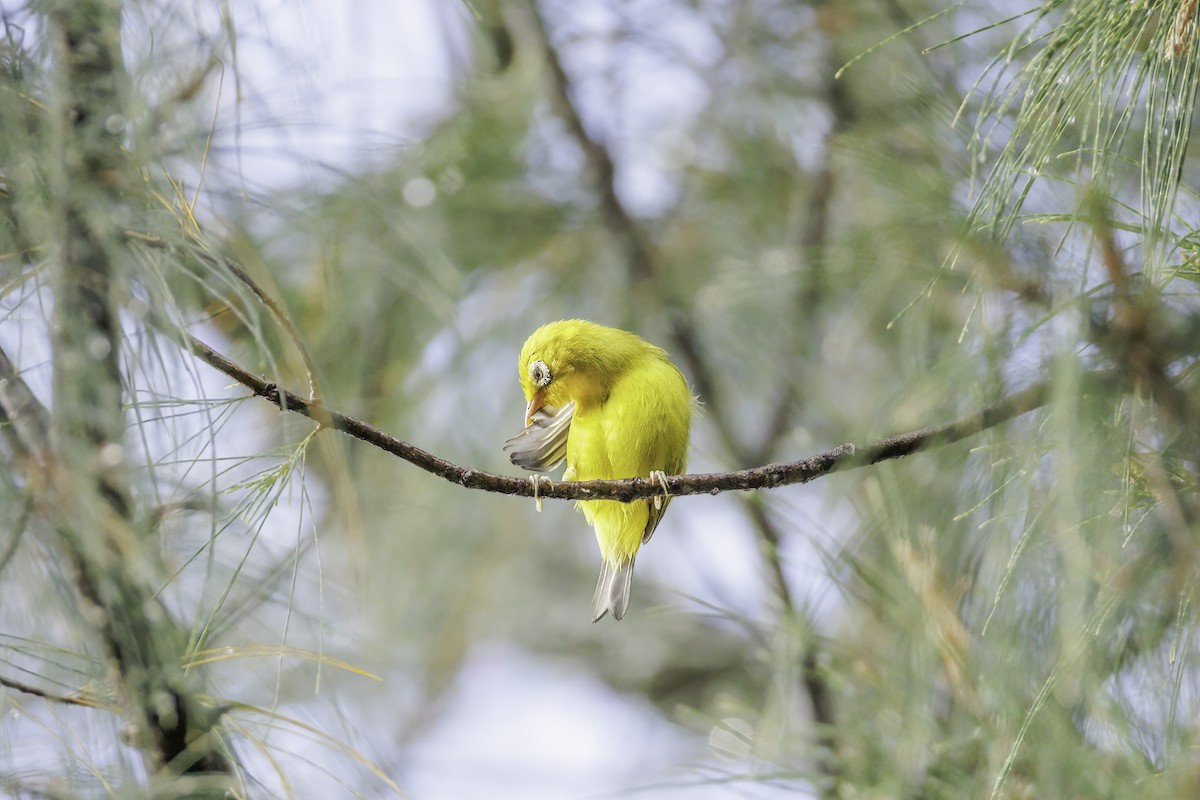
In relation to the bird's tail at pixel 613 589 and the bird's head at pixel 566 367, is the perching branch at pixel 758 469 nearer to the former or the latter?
the bird's head at pixel 566 367

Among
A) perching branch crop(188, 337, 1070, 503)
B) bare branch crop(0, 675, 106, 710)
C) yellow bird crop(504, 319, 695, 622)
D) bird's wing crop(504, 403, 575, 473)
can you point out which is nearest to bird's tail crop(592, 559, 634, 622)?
yellow bird crop(504, 319, 695, 622)

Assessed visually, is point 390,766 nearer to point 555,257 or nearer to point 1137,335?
point 1137,335

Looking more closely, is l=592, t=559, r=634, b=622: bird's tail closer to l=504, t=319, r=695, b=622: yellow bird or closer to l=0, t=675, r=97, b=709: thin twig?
l=504, t=319, r=695, b=622: yellow bird

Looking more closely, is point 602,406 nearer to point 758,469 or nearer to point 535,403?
point 535,403

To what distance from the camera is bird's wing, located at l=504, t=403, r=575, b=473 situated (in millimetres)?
1850

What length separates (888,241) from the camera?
8.41ft

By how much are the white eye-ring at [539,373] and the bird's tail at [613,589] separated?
497 millimetres

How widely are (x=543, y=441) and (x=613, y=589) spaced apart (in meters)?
0.59

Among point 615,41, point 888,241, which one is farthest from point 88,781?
point 615,41

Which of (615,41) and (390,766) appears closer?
(390,766)

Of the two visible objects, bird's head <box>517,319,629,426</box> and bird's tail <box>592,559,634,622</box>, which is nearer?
bird's head <box>517,319,629,426</box>

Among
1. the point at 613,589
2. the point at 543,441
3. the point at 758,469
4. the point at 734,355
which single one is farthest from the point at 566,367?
the point at 734,355

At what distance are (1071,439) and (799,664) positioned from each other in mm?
1058


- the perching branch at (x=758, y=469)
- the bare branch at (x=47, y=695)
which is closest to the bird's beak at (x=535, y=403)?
the perching branch at (x=758, y=469)
